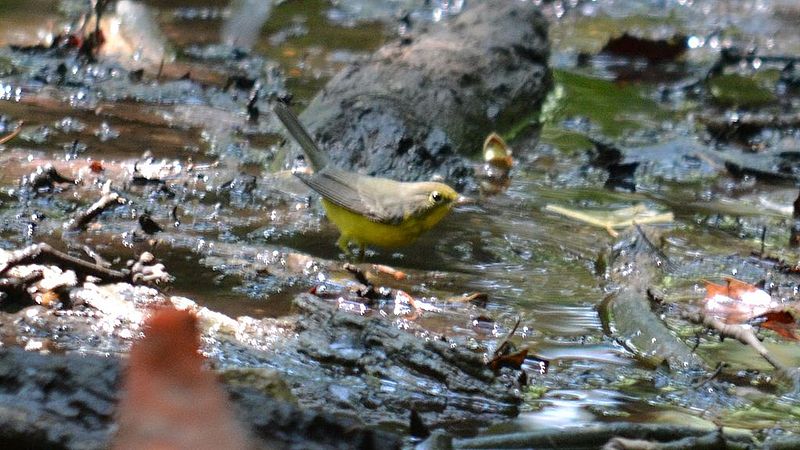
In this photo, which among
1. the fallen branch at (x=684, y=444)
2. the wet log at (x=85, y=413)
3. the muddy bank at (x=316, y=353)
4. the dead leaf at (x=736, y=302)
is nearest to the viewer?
the wet log at (x=85, y=413)

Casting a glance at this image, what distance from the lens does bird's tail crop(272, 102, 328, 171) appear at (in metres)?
5.91

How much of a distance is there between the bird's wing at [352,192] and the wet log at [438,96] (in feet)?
2.65

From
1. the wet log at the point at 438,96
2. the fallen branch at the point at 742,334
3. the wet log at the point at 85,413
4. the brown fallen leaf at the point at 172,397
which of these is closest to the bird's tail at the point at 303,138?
the wet log at the point at 438,96

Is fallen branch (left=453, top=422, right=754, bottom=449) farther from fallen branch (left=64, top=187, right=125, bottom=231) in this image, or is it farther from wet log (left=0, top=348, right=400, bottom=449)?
fallen branch (left=64, top=187, right=125, bottom=231)

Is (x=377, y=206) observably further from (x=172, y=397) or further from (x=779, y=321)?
(x=172, y=397)

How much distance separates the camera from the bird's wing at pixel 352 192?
17.7 feet

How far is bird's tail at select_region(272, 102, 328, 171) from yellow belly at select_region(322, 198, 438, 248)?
0.32 m

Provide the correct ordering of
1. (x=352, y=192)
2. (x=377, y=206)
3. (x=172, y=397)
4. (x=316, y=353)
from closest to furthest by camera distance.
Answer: (x=172, y=397)
(x=316, y=353)
(x=377, y=206)
(x=352, y=192)

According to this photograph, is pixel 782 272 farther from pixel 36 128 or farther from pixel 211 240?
pixel 36 128

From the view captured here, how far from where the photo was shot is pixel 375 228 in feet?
18.0

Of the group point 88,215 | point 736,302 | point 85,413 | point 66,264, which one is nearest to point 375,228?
point 88,215

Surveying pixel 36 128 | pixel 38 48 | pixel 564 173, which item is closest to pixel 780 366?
pixel 564 173

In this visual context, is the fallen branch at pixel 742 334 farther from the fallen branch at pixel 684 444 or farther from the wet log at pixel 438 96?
the wet log at pixel 438 96

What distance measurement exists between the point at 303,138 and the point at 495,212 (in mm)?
1147
